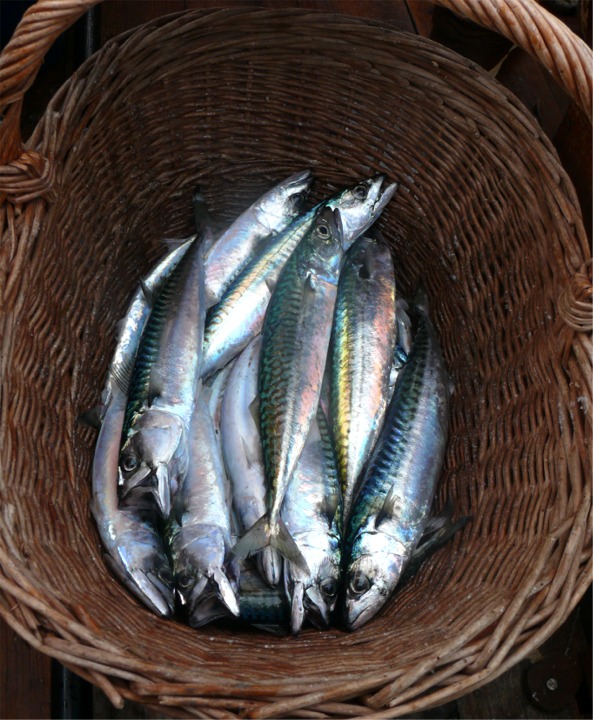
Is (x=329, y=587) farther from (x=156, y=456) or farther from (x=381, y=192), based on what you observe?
(x=381, y=192)

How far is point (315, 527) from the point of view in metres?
1.47

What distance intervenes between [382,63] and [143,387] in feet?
3.41

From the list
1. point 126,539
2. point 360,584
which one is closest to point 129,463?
point 126,539

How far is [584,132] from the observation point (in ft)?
5.82

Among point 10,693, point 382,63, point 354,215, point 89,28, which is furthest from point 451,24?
point 10,693

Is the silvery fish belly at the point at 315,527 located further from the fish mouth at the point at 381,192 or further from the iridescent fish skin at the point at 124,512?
the fish mouth at the point at 381,192

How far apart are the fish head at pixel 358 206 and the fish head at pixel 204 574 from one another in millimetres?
875

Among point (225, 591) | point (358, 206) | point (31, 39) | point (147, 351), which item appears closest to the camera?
point (31, 39)

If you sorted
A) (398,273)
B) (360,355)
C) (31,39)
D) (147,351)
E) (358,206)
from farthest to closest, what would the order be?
(398,273) → (358,206) → (360,355) → (147,351) → (31,39)

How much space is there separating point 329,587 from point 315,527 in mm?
125

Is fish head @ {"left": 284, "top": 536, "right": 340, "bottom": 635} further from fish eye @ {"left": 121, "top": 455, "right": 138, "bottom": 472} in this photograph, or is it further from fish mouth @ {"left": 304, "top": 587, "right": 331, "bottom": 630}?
fish eye @ {"left": 121, "top": 455, "right": 138, "bottom": 472}

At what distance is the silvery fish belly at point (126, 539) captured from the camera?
56.0 inches

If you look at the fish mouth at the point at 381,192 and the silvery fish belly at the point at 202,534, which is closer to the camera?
the silvery fish belly at the point at 202,534

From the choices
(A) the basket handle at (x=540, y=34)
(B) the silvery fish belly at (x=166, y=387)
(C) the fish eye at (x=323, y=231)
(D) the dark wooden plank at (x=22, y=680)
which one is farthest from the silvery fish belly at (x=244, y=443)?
(A) the basket handle at (x=540, y=34)
